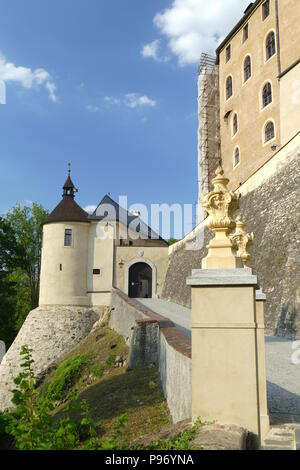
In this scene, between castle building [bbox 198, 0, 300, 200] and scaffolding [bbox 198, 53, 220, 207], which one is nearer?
castle building [bbox 198, 0, 300, 200]

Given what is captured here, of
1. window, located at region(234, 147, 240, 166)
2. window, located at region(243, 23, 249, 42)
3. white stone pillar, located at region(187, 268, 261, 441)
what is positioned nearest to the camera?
white stone pillar, located at region(187, 268, 261, 441)

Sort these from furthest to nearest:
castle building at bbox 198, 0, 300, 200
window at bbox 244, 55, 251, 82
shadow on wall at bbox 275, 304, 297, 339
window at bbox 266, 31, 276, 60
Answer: window at bbox 244, 55, 251, 82, window at bbox 266, 31, 276, 60, castle building at bbox 198, 0, 300, 200, shadow on wall at bbox 275, 304, 297, 339

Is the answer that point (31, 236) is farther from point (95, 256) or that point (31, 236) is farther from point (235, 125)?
→ point (235, 125)

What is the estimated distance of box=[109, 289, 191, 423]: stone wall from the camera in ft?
22.7

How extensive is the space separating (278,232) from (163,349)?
8.11 meters

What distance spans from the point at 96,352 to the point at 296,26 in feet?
73.8

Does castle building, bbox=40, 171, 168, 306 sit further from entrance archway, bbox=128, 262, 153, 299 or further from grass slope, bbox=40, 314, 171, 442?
grass slope, bbox=40, 314, 171, 442

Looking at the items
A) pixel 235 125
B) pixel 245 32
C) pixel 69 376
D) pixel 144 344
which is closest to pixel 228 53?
pixel 245 32

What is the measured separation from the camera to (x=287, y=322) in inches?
516

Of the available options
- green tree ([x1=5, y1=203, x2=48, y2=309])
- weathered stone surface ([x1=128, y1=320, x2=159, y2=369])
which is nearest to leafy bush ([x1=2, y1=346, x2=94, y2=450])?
weathered stone surface ([x1=128, y1=320, x2=159, y2=369])

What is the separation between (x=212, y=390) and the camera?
14.2 ft

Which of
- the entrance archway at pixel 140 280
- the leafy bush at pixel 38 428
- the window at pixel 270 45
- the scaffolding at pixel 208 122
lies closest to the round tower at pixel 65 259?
the entrance archway at pixel 140 280

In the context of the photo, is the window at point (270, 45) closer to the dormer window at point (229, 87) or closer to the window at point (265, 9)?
the window at point (265, 9)
